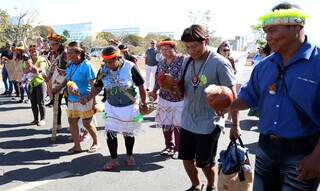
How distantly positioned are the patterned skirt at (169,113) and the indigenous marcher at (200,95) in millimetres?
1917

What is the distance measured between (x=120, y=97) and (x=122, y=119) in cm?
31

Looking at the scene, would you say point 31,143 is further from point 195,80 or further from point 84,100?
point 195,80

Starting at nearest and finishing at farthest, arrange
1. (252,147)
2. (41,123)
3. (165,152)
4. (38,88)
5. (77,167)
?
(77,167) < (165,152) < (252,147) < (38,88) < (41,123)

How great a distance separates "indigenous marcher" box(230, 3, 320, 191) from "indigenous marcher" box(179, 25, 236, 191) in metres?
1.25

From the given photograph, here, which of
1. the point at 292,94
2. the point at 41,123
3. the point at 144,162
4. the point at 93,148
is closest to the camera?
the point at 292,94

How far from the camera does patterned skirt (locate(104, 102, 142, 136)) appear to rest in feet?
18.2

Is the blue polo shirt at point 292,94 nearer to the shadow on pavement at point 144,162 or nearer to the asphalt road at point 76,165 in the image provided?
the asphalt road at point 76,165

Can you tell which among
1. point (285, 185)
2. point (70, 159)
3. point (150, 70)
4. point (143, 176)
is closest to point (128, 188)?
A: point (143, 176)

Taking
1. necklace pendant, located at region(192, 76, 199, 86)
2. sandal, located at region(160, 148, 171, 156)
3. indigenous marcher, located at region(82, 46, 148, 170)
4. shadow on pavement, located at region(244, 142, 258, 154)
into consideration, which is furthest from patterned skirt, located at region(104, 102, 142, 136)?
shadow on pavement, located at region(244, 142, 258, 154)

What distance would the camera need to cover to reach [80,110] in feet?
20.5

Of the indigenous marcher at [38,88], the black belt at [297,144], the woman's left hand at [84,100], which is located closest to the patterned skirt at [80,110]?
the woman's left hand at [84,100]

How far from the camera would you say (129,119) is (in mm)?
5555

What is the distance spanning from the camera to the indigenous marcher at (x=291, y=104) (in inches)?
100

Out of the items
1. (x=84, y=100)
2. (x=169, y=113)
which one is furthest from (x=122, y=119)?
(x=169, y=113)
